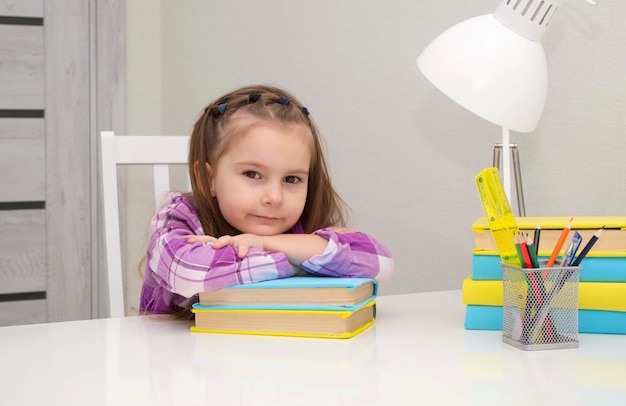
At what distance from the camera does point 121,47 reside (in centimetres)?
261

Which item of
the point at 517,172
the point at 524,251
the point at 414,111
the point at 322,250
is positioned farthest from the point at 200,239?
the point at 414,111

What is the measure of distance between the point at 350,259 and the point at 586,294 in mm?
296

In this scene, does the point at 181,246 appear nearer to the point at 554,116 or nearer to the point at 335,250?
the point at 335,250

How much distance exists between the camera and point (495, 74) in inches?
39.1

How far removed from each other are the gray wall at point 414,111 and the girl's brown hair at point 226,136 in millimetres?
359

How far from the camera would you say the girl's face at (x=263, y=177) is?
1.08 meters

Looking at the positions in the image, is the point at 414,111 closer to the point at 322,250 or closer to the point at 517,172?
the point at 517,172

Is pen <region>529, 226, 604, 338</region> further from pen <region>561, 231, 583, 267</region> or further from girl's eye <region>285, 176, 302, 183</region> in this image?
girl's eye <region>285, 176, 302, 183</region>

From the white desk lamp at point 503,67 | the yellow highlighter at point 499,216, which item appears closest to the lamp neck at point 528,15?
the white desk lamp at point 503,67

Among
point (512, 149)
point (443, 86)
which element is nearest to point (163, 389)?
point (443, 86)

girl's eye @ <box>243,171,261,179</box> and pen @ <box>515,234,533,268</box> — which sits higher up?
girl's eye @ <box>243,171,261,179</box>

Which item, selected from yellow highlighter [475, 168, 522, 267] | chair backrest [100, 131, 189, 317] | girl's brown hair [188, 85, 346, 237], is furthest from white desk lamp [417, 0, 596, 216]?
chair backrest [100, 131, 189, 317]

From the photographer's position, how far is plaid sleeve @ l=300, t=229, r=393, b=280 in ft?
3.37

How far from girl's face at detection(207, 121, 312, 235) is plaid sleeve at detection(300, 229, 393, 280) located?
0.07 meters
